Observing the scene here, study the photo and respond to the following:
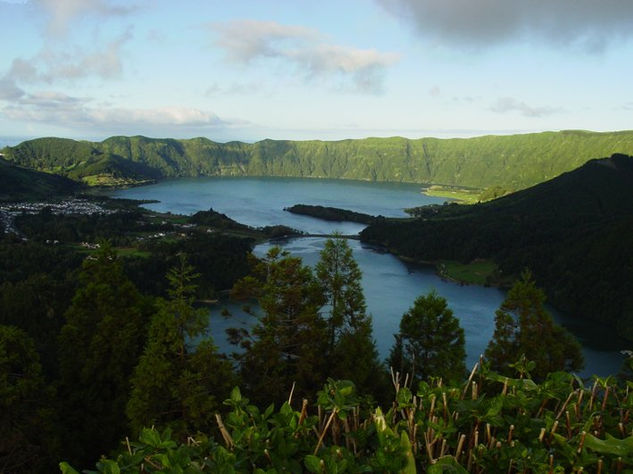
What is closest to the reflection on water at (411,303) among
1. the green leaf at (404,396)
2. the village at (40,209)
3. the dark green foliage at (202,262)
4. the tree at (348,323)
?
the dark green foliage at (202,262)

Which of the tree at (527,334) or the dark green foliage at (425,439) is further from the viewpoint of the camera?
the tree at (527,334)

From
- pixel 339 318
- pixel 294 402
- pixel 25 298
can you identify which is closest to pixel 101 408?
pixel 294 402

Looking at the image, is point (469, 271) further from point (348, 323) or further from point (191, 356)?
point (191, 356)

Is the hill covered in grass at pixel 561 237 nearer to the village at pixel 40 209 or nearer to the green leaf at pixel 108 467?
the green leaf at pixel 108 467

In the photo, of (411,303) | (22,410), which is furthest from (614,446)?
(411,303)

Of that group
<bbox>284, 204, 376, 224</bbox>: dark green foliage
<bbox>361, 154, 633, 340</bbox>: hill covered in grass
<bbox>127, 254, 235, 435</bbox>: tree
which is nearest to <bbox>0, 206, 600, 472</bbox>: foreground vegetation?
<bbox>127, 254, 235, 435</bbox>: tree
